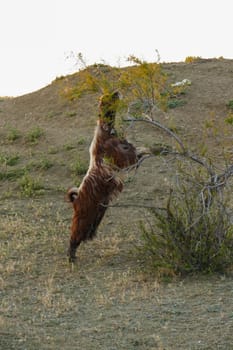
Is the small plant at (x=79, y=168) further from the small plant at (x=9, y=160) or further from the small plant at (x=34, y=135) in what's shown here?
the small plant at (x=34, y=135)

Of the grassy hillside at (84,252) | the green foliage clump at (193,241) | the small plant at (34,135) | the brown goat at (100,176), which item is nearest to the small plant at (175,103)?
the grassy hillside at (84,252)

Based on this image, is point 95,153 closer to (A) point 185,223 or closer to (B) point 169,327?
(A) point 185,223

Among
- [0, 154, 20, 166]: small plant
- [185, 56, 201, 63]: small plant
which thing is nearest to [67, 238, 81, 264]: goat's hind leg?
[0, 154, 20, 166]: small plant

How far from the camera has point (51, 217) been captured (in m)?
14.8

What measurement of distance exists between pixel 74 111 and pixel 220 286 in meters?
13.1

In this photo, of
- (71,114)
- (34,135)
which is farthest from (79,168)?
(71,114)

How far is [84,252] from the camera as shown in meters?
12.2

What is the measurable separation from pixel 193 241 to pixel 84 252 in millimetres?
2485

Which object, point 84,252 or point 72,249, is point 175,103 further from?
point 72,249

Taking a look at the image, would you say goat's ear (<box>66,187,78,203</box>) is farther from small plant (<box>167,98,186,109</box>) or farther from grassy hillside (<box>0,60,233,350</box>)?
small plant (<box>167,98,186,109</box>)

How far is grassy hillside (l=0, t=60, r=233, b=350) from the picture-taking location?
7793mm

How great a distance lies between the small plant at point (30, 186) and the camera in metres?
16.3

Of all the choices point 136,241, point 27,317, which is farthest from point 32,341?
point 136,241

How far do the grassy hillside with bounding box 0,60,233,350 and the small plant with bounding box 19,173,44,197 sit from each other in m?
0.03
